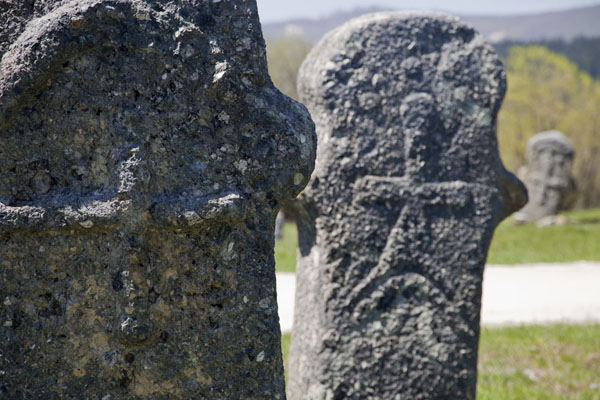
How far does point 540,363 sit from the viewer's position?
4.75 m

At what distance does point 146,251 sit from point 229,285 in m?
0.22

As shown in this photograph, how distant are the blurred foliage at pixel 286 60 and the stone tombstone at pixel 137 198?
1518 cm

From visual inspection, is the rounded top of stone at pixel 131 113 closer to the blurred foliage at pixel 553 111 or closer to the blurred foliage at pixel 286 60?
the blurred foliage at pixel 553 111

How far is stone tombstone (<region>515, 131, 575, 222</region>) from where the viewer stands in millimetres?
12586

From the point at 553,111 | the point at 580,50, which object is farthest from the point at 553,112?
the point at 580,50

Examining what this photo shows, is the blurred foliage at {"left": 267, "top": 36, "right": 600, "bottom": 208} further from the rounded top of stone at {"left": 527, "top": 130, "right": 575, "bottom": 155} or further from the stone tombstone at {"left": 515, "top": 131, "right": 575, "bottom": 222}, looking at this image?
the rounded top of stone at {"left": 527, "top": 130, "right": 575, "bottom": 155}

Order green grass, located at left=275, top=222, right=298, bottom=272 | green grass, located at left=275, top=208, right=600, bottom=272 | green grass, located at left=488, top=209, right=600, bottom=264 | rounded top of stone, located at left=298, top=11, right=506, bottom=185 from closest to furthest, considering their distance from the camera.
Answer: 1. rounded top of stone, located at left=298, top=11, right=506, bottom=185
2. green grass, located at left=275, top=222, right=298, bottom=272
3. green grass, located at left=275, top=208, right=600, bottom=272
4. green grass, located at left=488, top=209, right=600, bottom=264

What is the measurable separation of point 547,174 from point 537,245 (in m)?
2.60

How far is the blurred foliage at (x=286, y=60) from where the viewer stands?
57.5ft

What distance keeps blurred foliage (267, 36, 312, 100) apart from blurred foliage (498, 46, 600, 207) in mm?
5106

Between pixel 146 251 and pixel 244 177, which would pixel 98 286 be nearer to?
pixel 146 251

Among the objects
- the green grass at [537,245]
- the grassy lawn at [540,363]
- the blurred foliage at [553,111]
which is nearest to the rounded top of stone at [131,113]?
the grassy lawn at [540,363]

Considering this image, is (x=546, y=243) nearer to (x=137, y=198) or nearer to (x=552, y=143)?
(x=552, y=143)

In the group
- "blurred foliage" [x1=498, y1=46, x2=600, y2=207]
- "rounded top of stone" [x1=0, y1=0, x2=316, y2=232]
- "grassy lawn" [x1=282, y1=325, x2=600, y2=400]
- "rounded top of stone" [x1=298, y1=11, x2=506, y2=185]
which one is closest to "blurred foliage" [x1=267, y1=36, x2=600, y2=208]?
"blurred foliage" [x1=498, y1=46, x2=600, y2=207]
